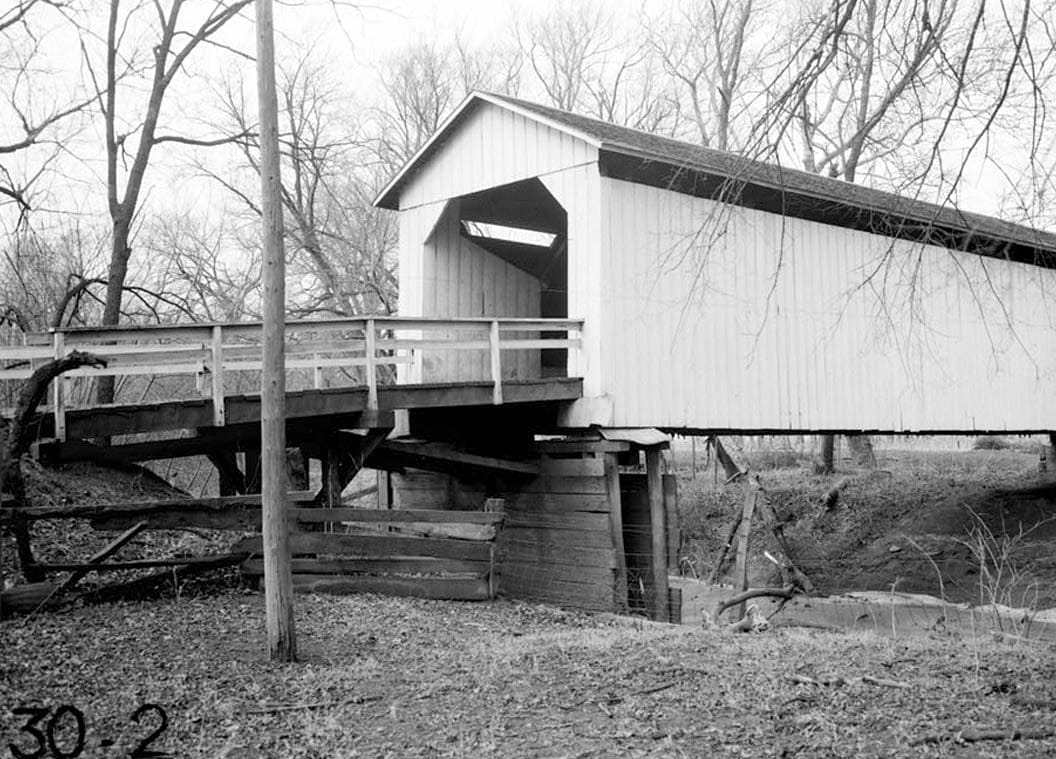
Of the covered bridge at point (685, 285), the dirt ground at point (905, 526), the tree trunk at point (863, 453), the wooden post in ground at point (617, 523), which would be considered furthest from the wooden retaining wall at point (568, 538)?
the tree trunk at point (863, 453)

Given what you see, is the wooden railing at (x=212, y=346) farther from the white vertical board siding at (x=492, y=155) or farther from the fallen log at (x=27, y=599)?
the white vertical board siding at (x=492, y=155)

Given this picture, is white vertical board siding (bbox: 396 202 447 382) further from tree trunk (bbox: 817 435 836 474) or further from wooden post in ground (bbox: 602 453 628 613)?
tree trunk (bbox: 817 435 836 474)

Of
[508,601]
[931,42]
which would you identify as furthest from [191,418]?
[931,42]

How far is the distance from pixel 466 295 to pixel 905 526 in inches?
461

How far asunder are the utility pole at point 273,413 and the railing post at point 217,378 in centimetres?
292

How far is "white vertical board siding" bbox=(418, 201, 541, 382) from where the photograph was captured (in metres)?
17.5

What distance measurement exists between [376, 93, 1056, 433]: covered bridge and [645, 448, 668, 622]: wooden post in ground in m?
0.60

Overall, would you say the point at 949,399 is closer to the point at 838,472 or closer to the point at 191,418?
the point at 838,472

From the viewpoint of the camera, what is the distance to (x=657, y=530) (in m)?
15.5

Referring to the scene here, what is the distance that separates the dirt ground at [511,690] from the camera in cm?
634

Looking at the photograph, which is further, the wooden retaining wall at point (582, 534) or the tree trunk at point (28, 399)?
the wooden retaining wall at point (582, 534)

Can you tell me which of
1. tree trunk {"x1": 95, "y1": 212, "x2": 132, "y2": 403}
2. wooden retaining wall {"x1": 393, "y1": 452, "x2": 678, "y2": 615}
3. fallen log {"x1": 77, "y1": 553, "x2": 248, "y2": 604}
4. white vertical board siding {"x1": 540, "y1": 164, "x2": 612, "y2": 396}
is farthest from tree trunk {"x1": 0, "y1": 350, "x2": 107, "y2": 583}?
tree trunk {"x1": 95, "y1": 212, "x2": 132, "y2": 403}

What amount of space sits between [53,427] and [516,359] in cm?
888

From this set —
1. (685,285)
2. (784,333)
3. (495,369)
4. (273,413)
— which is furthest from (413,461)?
(273,413)
